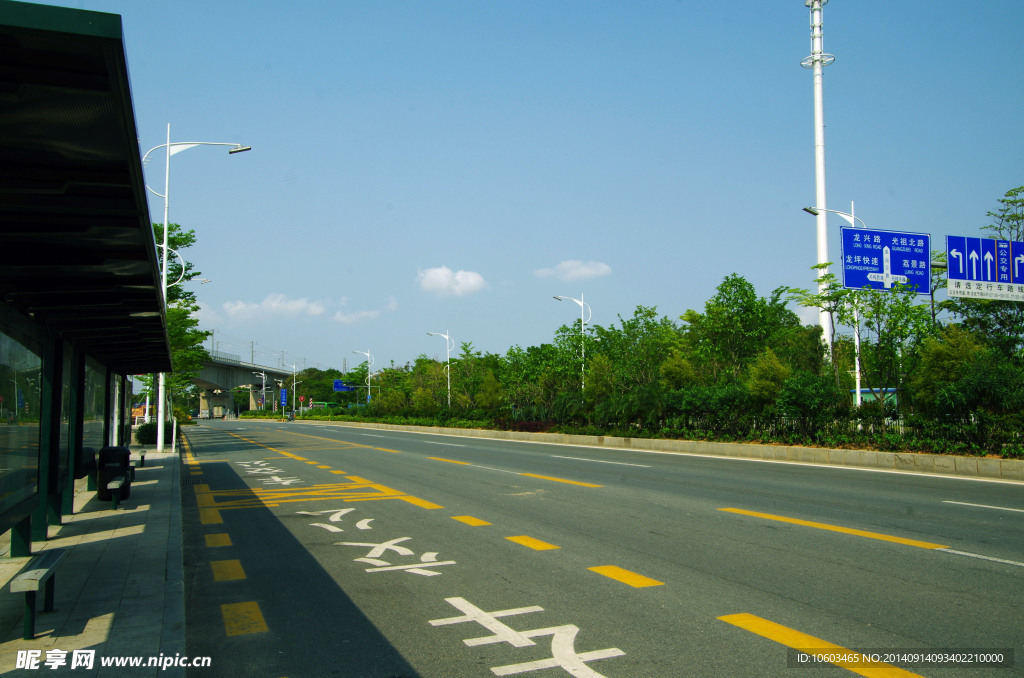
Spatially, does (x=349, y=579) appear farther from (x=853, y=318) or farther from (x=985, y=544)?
(x=853, y=318)

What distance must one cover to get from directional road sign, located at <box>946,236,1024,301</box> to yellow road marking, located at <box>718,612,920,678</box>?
2114cm

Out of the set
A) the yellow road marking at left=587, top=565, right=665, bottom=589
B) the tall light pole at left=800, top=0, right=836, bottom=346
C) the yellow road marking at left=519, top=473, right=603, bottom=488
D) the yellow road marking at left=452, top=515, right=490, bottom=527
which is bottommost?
the yellow road marking at left=519, top=473, right=603, bottom=488

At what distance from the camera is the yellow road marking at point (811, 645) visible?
4457 mm

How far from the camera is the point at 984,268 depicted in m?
23.5

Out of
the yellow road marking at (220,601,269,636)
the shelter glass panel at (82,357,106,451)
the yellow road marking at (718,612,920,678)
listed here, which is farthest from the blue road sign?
the yellow road marking at (220,601,269,636)

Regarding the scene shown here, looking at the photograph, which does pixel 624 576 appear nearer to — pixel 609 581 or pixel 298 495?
pixel 609 581

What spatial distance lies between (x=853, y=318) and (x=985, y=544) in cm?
1618

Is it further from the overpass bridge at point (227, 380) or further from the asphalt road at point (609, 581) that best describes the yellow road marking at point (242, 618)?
the overpass bridge at point (227, 380)

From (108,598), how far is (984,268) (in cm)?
2557

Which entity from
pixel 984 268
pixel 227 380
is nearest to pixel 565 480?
pixel 984 268

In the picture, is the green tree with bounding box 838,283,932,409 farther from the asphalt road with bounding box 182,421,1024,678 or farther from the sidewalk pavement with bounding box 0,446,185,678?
the sidewalk pavement with bounding box 0,446,185,678

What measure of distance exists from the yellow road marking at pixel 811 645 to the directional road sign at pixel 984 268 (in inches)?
832

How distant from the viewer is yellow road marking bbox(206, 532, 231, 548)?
9.06 meters

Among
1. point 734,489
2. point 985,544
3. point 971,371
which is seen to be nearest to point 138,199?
point 985,544
